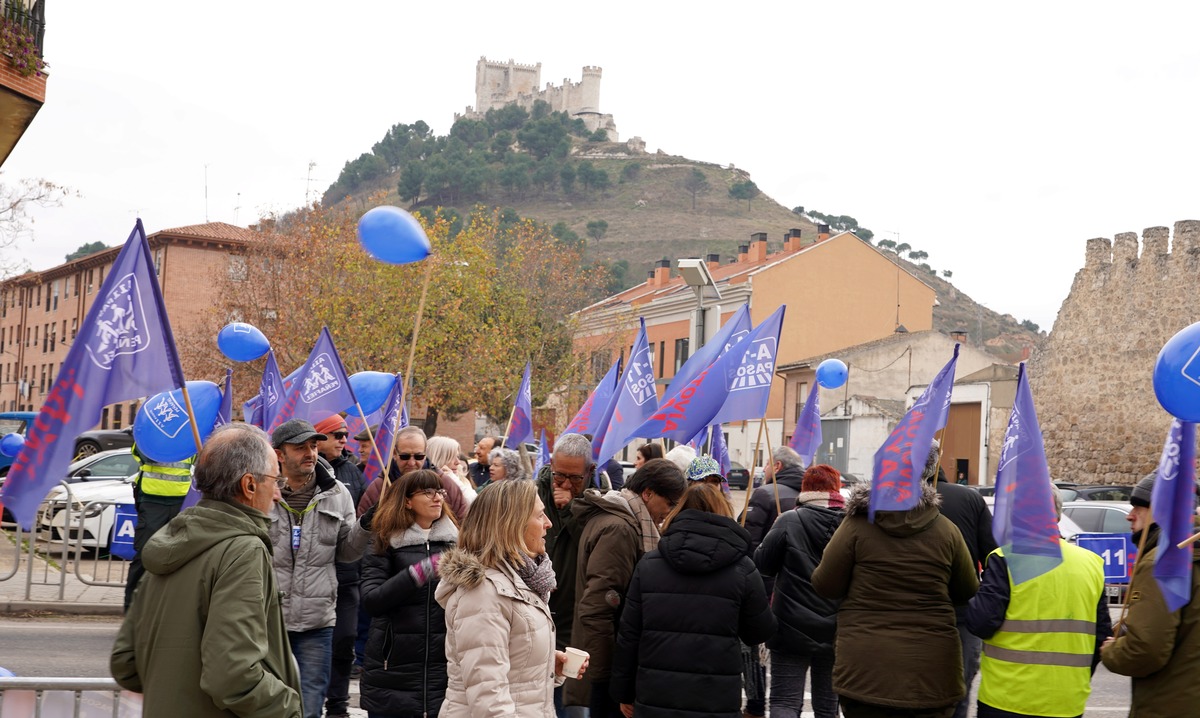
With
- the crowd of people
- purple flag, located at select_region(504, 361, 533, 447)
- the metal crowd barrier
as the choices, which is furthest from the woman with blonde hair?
purple flag, located at select_region(504, 361, 533, 447)

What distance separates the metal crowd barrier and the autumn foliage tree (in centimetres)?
3117

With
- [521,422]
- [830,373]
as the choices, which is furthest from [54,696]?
[830,373]

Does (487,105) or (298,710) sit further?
(487,105)

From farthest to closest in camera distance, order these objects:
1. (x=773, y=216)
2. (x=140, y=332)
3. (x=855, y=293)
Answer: (x=773, y=216), (x=855, y=293), (x=140, y=332)

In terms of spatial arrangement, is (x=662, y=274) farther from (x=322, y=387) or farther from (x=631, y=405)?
(x=322, y=387)

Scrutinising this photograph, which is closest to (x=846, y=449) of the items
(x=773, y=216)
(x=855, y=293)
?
(x=855, y=293)

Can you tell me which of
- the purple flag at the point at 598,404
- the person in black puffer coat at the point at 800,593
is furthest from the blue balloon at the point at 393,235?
the purple flag at the point at 598,404

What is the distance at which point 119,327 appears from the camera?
5.89 m

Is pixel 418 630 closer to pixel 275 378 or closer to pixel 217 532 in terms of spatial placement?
pixel 217 532

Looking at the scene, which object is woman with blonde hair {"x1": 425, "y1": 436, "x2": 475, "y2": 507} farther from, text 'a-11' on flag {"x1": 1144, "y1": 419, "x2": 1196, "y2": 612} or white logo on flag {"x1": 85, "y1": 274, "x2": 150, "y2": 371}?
text 'a-11' on flag {"x1": 1144, "y1": 419, "x2": 1196, "y2": 612}

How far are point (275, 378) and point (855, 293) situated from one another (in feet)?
150

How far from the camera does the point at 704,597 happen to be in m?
5.48

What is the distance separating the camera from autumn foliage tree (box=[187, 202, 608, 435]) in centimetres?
3969

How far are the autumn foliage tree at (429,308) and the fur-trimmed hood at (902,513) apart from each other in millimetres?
30701
